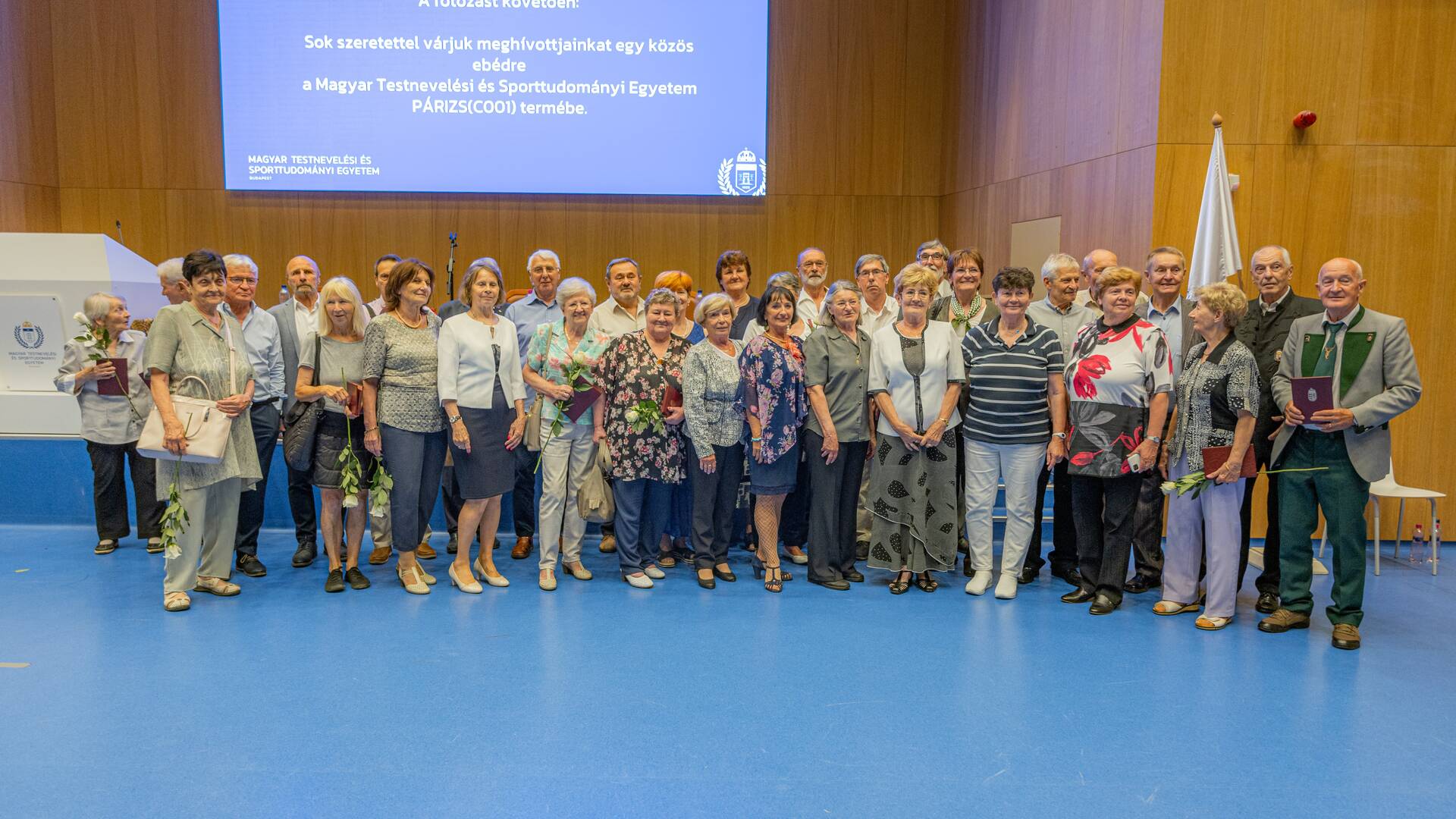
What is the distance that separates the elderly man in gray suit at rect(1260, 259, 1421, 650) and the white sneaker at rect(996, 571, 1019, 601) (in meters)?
1.08

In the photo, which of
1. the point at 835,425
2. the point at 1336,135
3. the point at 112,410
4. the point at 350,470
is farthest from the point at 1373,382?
Answer: the point at 112,410

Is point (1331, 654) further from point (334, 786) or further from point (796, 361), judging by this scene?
point (334, 786)

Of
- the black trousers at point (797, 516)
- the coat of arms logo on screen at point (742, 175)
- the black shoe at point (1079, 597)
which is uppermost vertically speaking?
the coat of arms logo on screen at point (742, 175)

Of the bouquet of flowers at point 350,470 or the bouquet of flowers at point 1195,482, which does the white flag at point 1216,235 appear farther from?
the bouquet of flowers at point 350,470

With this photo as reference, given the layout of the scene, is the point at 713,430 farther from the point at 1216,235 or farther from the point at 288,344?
the point at 1216,235

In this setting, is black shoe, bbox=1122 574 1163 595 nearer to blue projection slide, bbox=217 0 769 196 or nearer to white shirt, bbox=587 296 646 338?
white shirt, bbox=587 296 646 338

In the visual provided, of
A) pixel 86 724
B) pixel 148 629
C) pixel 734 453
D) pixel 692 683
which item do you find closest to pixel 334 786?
pixel 86 724

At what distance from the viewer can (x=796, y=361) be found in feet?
15.6

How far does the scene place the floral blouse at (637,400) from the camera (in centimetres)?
473

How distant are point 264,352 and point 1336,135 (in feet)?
Answer: 20.6

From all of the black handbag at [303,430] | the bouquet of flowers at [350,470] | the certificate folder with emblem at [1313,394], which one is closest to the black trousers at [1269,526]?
the certificate folder with emblem at [1313,394]

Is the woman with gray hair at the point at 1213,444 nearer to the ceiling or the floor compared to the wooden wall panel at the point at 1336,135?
nearer to the floor

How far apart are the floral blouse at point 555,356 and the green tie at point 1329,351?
10.8 feet

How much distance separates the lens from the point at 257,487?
5.18m
